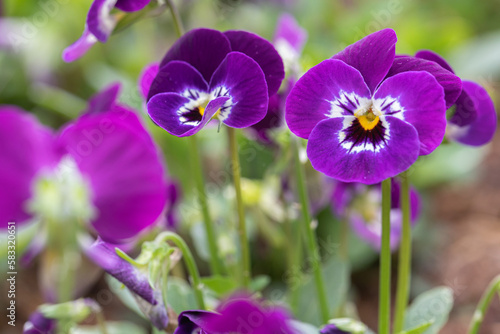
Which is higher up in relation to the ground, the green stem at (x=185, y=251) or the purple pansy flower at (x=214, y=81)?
the purple pansy flower at (x=214, y=81)

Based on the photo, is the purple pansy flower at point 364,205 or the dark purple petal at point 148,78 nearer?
the dark purple petal at point 148,78

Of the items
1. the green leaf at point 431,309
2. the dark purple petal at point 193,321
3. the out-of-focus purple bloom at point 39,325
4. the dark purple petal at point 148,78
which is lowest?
the green leaf at point 431,309

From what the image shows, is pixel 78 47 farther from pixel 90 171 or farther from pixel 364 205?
pixel 364 205

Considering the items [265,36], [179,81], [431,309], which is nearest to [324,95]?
[179,81]

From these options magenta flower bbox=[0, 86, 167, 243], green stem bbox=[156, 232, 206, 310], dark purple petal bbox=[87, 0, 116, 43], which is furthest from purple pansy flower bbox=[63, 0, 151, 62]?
green stem bbox=[156, 232, 206, 310]

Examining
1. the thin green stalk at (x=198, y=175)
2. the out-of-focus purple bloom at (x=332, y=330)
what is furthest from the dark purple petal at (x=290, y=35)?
the out-of-focus purple bloom at (x=332, y=330)

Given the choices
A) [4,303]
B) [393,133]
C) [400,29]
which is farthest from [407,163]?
[400,29]

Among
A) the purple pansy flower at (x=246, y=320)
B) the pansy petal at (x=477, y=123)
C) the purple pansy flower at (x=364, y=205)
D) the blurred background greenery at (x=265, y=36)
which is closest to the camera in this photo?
the purple pansy flower at (x=246, y=320)

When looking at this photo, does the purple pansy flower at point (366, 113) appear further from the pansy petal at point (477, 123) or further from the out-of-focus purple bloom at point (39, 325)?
the out-of-focus purple bloom at point (39, 325)
